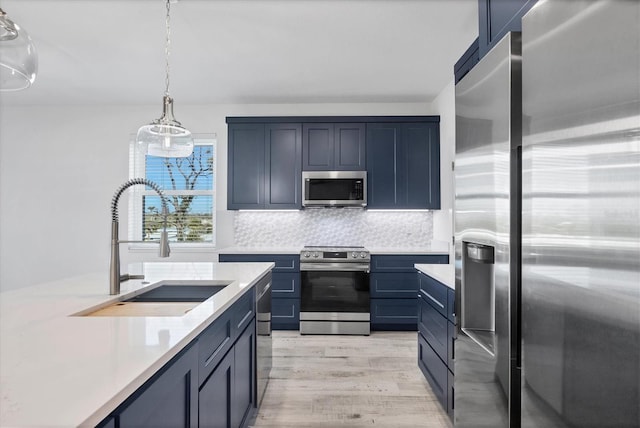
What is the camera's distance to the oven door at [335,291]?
13.4ft

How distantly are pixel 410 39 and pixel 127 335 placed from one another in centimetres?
292

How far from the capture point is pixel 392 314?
4.14 meters

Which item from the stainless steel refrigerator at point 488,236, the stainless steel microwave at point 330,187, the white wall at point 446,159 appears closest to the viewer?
the stainless steel refrigerator at point 488,236

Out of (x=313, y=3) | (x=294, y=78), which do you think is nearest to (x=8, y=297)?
(x=313, y=3)

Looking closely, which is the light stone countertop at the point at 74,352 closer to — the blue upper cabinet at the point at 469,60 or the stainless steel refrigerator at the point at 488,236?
the stainless steel refrigerator at the point at 488,236

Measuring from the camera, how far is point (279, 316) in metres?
4.15

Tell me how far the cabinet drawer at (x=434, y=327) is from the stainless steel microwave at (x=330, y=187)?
6.05 ft

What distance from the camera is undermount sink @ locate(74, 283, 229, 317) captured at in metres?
1.58

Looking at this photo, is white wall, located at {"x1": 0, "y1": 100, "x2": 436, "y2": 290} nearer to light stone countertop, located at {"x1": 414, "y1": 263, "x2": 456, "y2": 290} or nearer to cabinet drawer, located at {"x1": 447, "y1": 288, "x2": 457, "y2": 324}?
light stone countertop, located at {"x1": 414, "y1": 263, "x2": 456, "y2": 290}

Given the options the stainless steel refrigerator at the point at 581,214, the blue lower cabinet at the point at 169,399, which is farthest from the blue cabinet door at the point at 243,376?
the stainless steel refrigerator at the point at 581,214

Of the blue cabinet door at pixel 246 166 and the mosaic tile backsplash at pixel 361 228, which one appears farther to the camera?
the mosaic tile backsplash at pixel 361 228

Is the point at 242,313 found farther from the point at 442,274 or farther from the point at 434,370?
Result: the point at 434,370

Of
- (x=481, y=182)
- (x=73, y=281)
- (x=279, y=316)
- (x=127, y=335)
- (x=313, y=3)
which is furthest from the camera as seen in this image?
(x=279, y=316)

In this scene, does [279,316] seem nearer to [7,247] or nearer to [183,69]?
[183,69]
